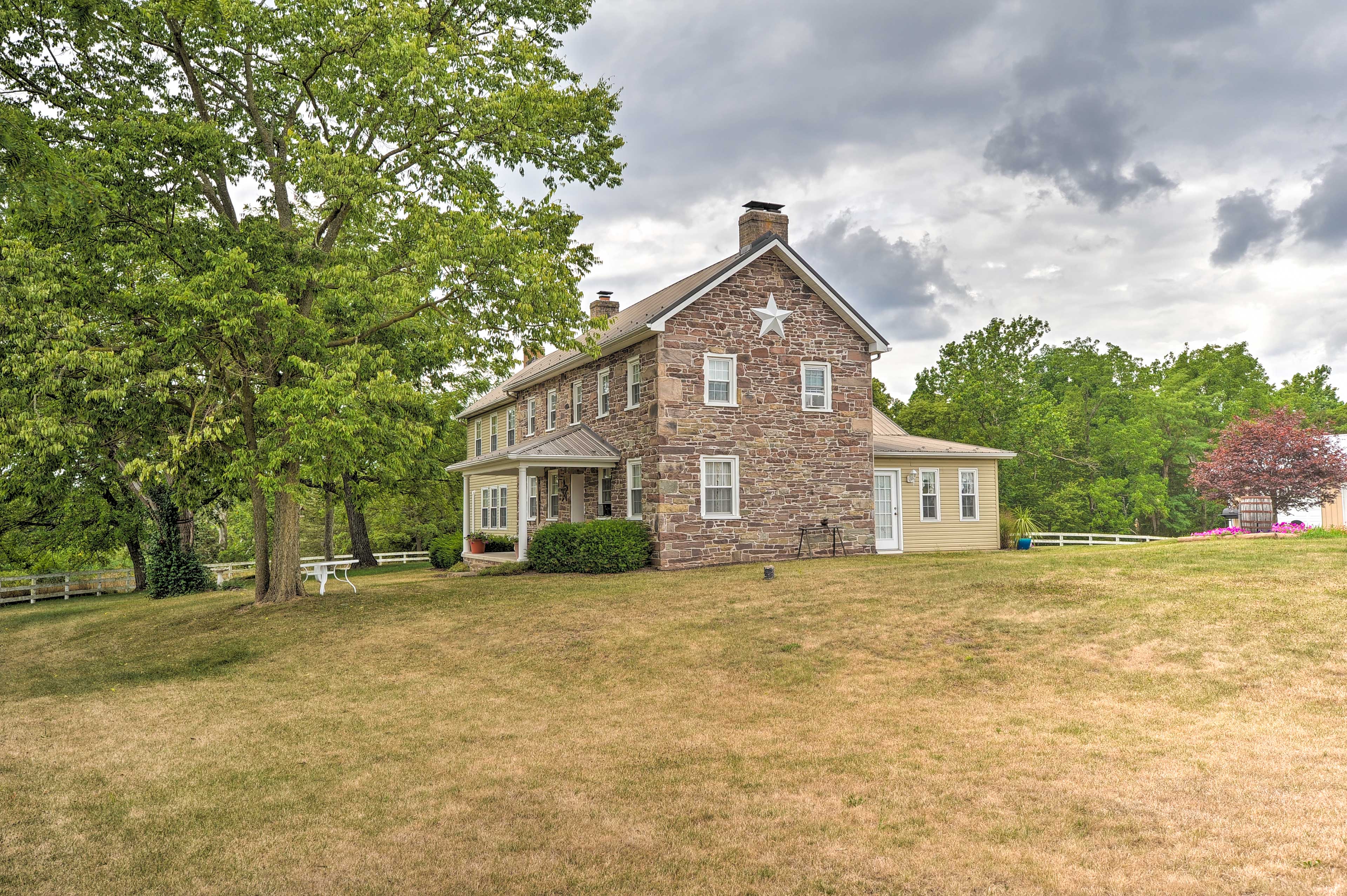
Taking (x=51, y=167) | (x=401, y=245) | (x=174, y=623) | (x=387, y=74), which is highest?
(x=387, y=74)

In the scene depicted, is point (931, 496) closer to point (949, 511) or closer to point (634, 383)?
point (949, 511)

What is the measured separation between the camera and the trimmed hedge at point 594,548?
68.1ft

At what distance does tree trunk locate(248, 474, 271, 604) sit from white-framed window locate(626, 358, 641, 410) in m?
8.93

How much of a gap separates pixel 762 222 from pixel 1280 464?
16609mm

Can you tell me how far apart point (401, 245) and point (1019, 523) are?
74.7 ft

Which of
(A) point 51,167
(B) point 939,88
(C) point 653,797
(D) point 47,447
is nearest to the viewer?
(C) point 653,797

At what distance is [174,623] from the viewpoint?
59.8 ft

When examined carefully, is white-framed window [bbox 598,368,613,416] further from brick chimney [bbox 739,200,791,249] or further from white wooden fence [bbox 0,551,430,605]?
white wooden fence [bbox 0,551,430,605]

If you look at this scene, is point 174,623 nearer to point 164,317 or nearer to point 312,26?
point 164,317

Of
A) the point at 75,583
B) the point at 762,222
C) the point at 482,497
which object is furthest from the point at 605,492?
the point at 75,583

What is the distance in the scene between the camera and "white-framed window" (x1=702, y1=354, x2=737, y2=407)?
71.6 ft

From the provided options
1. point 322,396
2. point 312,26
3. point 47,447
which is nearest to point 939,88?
point 312,26

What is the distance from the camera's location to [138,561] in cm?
3092

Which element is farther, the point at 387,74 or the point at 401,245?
the point at 401,245
